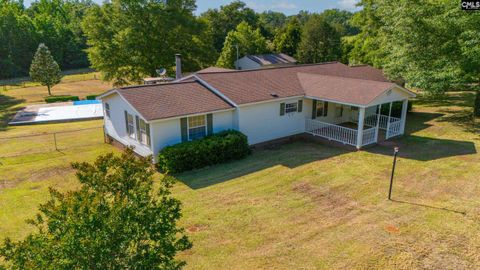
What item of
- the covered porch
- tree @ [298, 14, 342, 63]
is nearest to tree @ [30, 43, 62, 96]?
tree @ [298, 14, 342, 63]

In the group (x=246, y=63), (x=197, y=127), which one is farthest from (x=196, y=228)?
(x=246, y=63)

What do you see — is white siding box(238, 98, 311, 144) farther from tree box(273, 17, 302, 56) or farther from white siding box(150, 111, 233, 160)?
tree box(273, 17, 302, 56)

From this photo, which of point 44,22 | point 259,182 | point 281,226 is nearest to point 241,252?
point 281,226

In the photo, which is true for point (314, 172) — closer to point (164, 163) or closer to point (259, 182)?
point (259, 182)

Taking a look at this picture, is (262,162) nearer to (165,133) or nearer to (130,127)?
(165,133)

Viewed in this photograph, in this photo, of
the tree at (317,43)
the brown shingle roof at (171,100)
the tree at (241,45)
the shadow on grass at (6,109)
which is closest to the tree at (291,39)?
the tree at (241,45)
